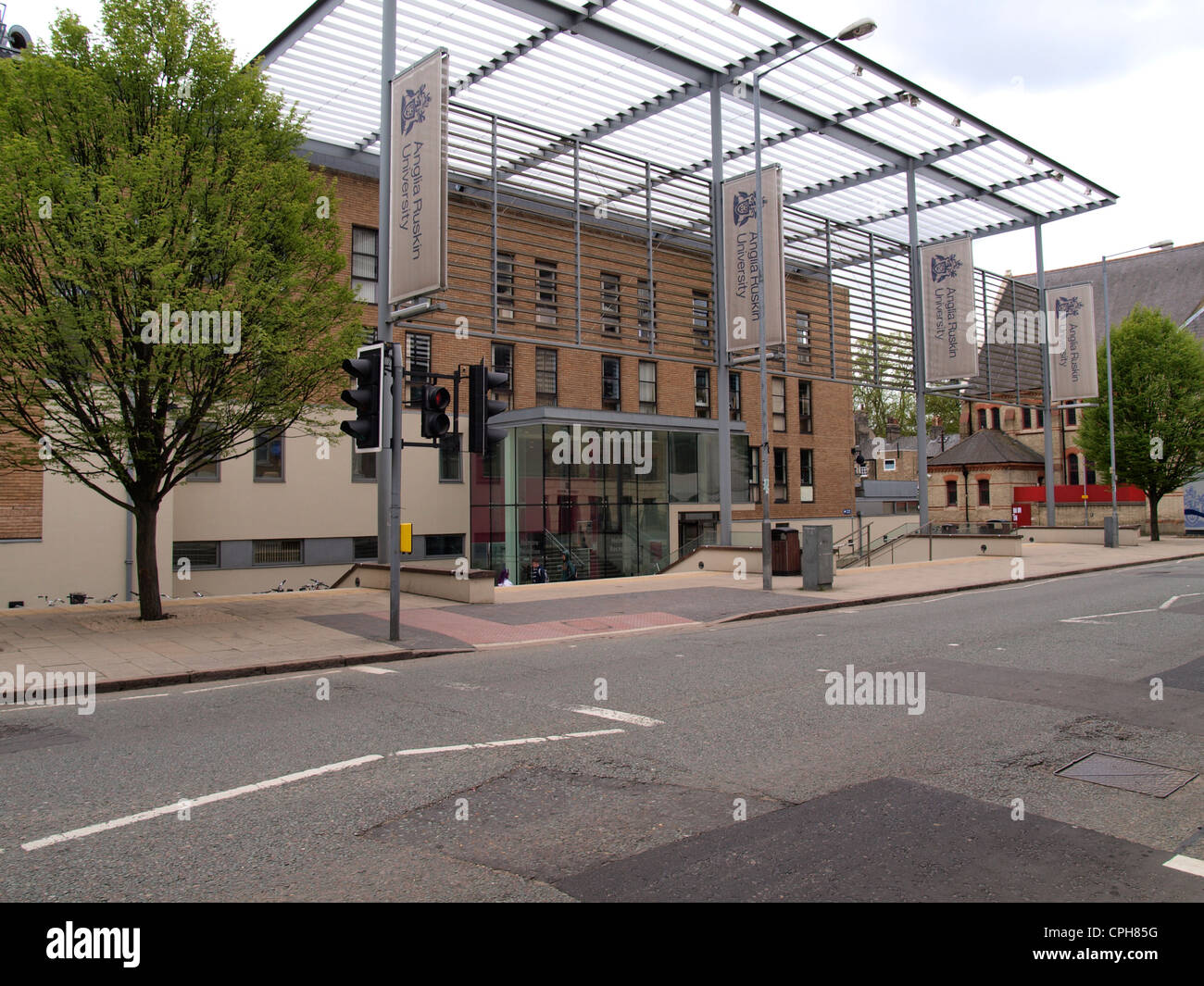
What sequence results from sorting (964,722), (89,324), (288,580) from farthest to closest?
(288,580)
(89,324)
(964,722)

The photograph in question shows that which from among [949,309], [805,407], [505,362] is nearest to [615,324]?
[505,362]

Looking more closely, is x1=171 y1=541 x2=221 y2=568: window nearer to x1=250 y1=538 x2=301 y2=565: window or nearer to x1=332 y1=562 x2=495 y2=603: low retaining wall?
x1=250 y1=538 x2=301 y2=565: window

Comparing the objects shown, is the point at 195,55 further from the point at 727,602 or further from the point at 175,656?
the point at 727,602

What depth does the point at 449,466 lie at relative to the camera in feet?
100

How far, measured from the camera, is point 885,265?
32188mm

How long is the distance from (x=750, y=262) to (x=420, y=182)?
10146 mm

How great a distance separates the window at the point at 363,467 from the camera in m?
28.6

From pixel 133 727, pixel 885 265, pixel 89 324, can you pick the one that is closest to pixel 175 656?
pixel 133 727

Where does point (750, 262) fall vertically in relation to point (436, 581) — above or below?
above

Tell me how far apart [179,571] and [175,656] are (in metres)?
16.0

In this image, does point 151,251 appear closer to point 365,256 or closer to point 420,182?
point 420,182

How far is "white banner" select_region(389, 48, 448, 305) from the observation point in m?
16.2

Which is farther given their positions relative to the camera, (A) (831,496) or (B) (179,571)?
(A) (831,496)

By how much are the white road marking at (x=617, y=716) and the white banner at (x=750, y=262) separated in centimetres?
1611
